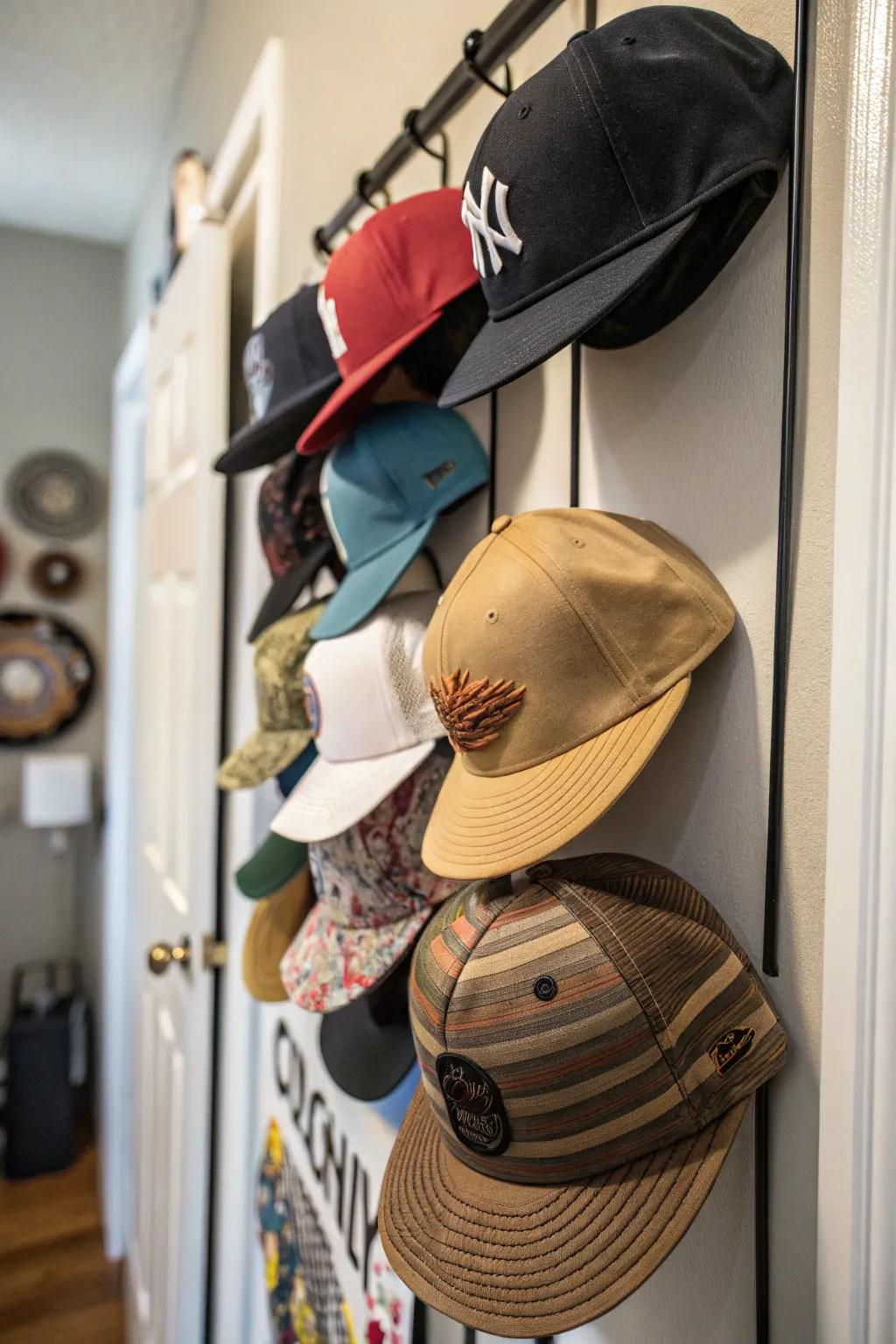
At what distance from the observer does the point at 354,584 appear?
72cm

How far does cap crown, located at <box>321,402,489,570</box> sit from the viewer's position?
2.30 feet

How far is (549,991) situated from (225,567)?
3.83 feet

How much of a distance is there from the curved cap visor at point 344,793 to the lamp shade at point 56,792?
7.21 ft

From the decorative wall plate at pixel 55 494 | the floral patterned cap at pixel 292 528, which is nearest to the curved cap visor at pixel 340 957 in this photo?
the floral patterned cap at pixel 292 528

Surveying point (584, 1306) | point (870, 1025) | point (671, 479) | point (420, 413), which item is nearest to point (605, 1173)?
Result: point (584, 1306)

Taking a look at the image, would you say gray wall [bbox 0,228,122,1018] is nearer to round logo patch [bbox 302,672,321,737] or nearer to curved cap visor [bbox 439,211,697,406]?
round logo patch [bbox 302,672,321,737]

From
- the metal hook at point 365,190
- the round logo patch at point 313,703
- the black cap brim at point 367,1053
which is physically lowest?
the black cap brim at point 367,1053

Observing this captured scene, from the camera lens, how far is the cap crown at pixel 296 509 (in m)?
0.88

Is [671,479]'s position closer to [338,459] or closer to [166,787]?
[338,459]

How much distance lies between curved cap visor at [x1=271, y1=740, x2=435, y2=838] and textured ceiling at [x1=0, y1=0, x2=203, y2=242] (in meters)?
1.76

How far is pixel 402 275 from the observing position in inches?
25.2

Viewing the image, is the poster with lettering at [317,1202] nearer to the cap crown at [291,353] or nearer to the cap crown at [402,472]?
the cap crown at [402,472]

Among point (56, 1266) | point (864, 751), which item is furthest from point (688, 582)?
point (56, 1266)

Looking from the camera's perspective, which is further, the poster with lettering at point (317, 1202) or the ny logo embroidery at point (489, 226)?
the poster with lettering at point (317, 1202)
